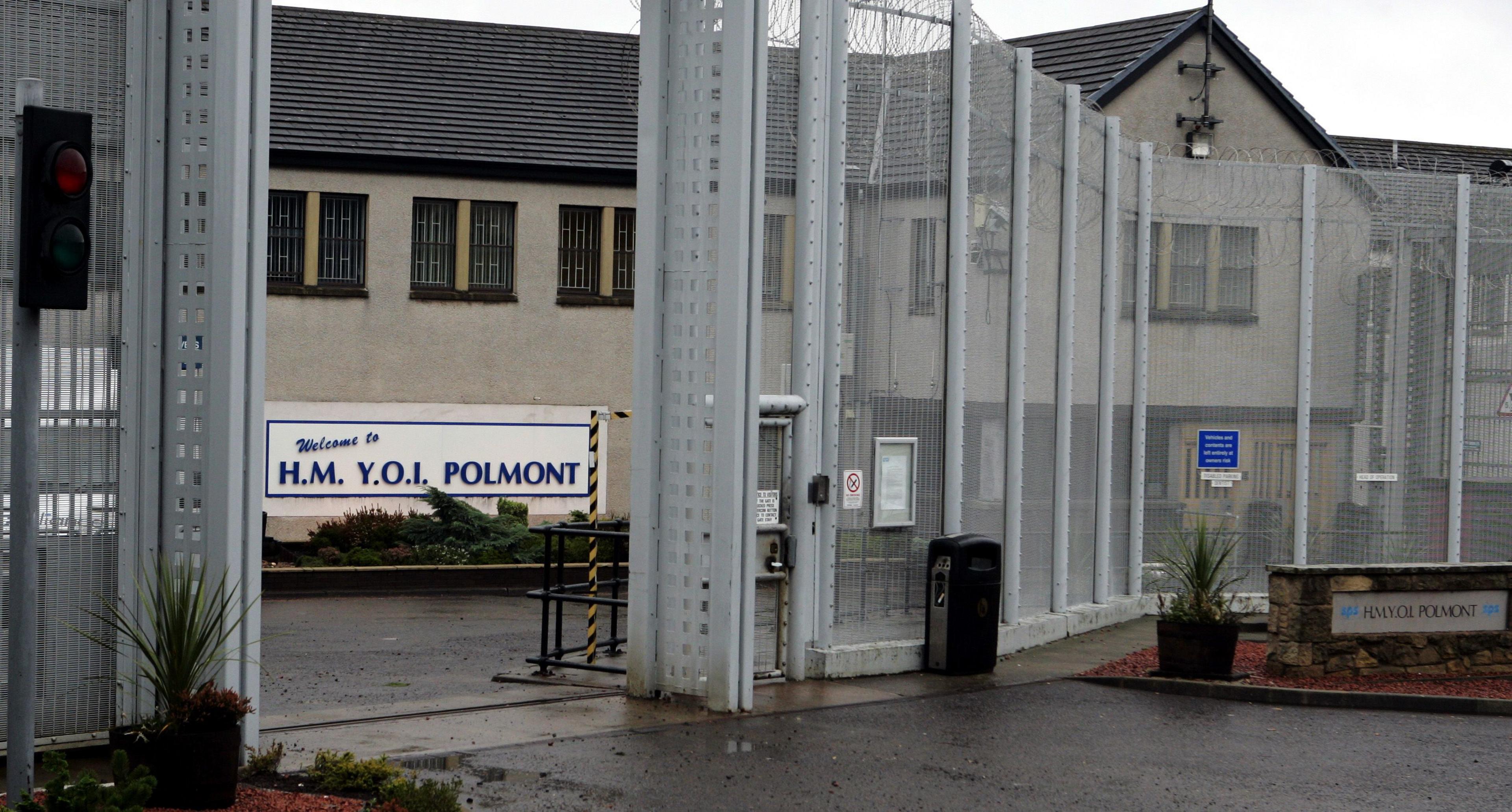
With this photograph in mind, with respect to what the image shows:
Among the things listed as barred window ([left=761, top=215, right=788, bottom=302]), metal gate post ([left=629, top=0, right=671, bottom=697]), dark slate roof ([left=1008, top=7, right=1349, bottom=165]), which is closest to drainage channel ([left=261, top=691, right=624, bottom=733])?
metal gate post ([left=629, top=0, right=671, bottom=697])

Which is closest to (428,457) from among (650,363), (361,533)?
(361,533)

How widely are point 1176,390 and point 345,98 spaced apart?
15477mm

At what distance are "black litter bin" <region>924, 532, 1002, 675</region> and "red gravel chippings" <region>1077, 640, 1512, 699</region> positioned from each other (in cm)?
88

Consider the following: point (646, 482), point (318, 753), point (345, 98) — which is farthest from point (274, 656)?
point (345, 98)

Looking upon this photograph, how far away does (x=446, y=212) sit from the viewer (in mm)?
26359

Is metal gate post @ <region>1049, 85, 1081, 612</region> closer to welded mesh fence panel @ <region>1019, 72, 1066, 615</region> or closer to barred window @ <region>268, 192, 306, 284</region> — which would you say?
welded mesh fence panel @ <region>1019, 72, 1066, 615</region>

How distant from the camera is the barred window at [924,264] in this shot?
43.2 feet

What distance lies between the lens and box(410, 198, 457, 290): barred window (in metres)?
26.2

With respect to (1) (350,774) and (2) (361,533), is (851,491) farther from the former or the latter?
(2) (361,533)

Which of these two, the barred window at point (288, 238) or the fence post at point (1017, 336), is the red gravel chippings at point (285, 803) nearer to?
the fence post at point (1017, 336)

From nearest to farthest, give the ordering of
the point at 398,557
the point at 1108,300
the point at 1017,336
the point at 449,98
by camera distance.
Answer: the point at 1017,336, the point at 1108,300, the point at 398,557, the point at 449,98

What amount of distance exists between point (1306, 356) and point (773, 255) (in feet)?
27.0

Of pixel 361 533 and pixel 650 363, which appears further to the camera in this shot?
pixel 361 533

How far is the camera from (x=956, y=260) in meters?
13.4
